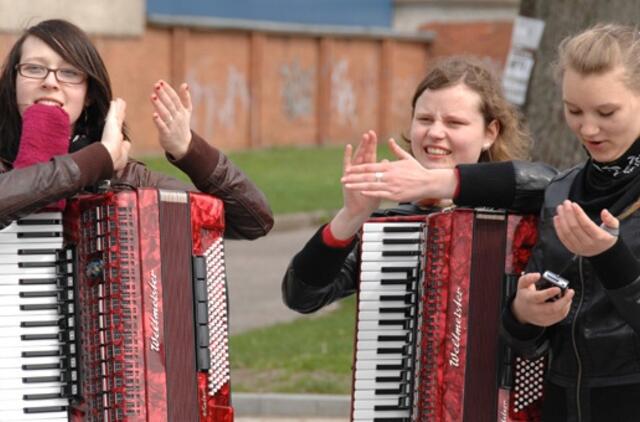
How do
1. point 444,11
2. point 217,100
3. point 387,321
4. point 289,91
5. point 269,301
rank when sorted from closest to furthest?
point 387,321 < point 269,301 < point 217,100 < point 289,91 < point 444,11

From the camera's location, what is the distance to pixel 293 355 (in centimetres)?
916

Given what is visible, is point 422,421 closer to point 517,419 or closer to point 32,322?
point 517,419

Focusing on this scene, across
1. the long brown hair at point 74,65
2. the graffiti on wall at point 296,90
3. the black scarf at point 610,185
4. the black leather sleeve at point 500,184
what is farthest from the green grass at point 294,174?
the black scarf at point 610,185

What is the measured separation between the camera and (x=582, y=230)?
3.49 meters

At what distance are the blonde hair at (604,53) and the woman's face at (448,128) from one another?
0.69 meters

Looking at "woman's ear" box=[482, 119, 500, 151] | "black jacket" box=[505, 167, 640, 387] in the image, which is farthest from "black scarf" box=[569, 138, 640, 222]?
"woman's ear" box=[482, 119, 500, 151]

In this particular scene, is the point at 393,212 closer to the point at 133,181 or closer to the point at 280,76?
the point at 133,181

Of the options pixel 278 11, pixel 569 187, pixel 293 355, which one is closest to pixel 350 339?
pixel 293 355

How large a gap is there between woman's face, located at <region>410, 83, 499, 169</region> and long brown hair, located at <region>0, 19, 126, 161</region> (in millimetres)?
1017

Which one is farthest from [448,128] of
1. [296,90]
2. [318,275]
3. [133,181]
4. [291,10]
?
[291,10]

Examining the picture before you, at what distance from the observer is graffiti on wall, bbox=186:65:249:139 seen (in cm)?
2655

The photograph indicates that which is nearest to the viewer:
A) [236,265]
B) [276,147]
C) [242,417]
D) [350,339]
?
[242,417]

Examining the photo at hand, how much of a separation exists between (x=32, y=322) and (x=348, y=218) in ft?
3.28

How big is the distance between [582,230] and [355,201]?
874mm
